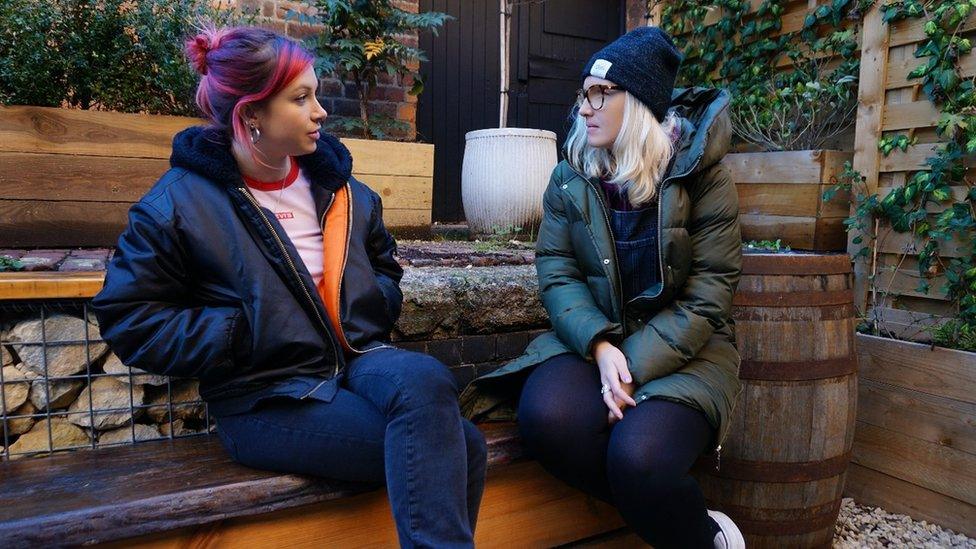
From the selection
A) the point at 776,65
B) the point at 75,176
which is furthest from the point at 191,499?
the point at 776,65

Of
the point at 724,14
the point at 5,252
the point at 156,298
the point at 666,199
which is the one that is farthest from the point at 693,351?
the point at 724,14

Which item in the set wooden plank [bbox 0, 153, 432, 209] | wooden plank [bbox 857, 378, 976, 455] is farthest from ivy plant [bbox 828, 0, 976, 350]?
wooden plank [bbox 0, 153, 432, 209]

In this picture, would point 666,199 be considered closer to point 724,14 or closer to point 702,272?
point 702,272

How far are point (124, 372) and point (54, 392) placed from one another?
0.16 meters

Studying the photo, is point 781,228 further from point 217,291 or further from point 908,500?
point 217,291

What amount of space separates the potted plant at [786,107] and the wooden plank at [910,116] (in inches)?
9.2

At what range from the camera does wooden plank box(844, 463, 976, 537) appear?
7.12 feet

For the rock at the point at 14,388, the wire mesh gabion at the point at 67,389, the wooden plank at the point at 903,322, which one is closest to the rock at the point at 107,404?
the wire mesh gabion at the point at 67,389

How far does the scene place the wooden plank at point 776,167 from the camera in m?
2.91

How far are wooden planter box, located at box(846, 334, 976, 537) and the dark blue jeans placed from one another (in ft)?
5.55

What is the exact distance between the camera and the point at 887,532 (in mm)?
2238

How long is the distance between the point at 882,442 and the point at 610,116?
161 cm

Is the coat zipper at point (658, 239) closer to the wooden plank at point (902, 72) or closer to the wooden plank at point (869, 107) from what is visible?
the wooden plank at point (869, 107)

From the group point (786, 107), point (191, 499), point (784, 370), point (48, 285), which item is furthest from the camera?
point (786, 107)
